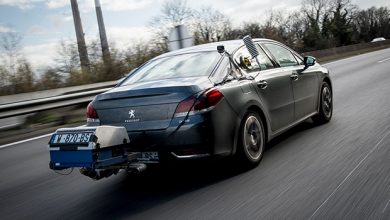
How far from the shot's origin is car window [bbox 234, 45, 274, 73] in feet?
17.8

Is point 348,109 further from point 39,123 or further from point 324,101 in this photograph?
point 39,123

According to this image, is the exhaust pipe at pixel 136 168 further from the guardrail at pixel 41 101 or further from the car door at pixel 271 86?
the guardrail at pixel 41 101

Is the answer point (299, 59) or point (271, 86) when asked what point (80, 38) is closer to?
point (299, 59)

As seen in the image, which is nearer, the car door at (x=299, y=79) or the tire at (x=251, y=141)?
the tire at (x=251, y=141)

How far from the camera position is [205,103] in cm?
449

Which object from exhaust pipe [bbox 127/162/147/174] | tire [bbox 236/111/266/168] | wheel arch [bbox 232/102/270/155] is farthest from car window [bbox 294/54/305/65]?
exhaust pipe [bbox 127/162/147/174]

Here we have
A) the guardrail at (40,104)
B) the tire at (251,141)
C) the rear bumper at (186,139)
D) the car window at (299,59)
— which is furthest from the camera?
the guardrail at (40,104)

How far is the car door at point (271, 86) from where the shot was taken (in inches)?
214

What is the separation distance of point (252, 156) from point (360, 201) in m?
1.48

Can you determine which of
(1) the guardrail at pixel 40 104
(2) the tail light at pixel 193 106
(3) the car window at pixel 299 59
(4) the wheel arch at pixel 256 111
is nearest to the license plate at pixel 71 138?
(2) the tail light at pixel 193 106

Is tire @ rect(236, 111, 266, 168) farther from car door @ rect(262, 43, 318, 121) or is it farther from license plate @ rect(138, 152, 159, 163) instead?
car door @ rect(262, 43, 318, 121)

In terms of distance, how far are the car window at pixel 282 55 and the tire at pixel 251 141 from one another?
1371 millimetres

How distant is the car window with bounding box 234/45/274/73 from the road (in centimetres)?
109

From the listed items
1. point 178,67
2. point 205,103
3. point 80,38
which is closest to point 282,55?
point 178,67
